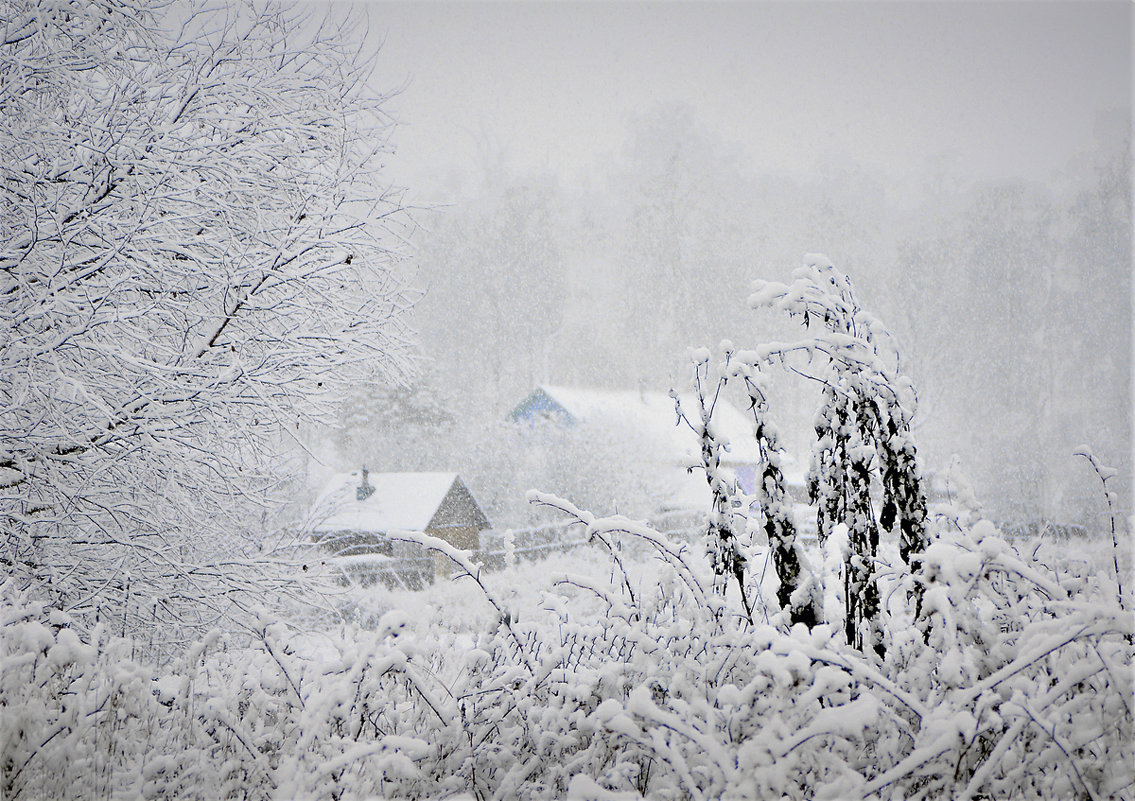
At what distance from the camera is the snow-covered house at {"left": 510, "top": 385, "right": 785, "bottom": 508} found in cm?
1973

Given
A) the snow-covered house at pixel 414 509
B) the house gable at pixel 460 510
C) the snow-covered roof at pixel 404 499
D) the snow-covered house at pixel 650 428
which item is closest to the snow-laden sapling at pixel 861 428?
the snow-covered house at pixel 414 509

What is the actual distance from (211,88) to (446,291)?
27945 mm

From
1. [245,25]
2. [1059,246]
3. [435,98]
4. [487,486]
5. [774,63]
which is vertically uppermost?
[774,63]

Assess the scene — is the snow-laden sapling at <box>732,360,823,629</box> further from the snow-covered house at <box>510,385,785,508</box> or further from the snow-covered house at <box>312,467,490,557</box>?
the snow-covered house at <box>510,385,785,508</box>

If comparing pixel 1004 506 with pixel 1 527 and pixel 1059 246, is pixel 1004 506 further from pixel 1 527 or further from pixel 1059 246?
pixel 1 527

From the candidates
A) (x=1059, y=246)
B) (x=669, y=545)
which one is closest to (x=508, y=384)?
(x=1059, y=246)

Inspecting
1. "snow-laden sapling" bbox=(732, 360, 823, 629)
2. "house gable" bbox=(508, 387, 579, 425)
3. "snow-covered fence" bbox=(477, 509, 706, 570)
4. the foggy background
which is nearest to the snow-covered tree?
"snow-laden sapling" bbox=(732, 360, 823, 629)

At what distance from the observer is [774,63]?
5022 cm

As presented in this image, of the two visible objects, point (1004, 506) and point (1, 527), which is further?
point (1004, 506)

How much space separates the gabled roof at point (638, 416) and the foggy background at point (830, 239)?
126 cm

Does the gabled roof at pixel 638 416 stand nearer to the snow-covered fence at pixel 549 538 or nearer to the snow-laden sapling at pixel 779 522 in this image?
the snow-covered fence at pixel 549 538

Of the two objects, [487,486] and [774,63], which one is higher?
[774,63]

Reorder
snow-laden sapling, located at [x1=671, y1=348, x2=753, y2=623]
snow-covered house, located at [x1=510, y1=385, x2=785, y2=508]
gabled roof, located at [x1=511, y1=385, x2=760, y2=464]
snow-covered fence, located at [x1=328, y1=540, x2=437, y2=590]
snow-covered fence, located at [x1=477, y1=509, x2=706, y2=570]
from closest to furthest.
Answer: snow-laden sapling, located at [x1=671, y1=348, x2=753, y2=623] → snow-covered fence, located at [x1=328, y1=540, x2=437, y2=590] → snow-covered fence, located at [x1=477, y1=509, x2=706, y2=570] → snow-covered house, located at [x1=510, y1=385, x2=785, y2=508] → gabled roof, located at [x1=511, y1=385, x2=760, y2=464]

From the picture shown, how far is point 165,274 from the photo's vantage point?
4062 mm
